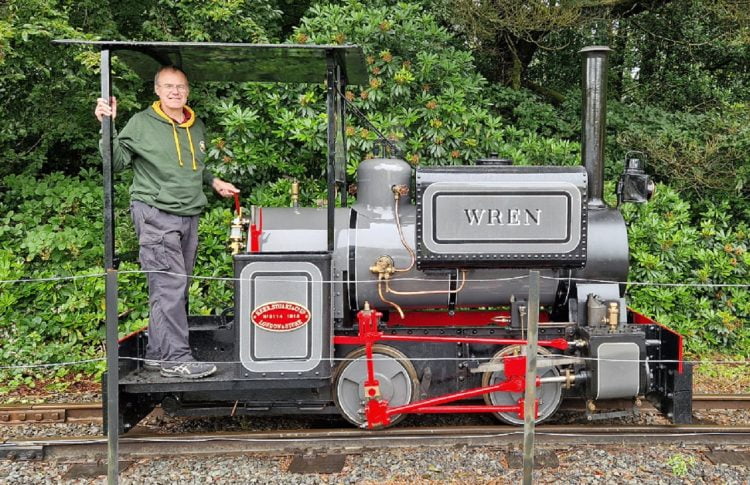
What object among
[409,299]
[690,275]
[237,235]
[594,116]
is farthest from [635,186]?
[237,235]

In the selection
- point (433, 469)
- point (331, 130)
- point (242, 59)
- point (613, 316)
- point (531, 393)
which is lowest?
point (433, 469)

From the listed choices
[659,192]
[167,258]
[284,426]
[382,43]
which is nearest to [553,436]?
[284,426]

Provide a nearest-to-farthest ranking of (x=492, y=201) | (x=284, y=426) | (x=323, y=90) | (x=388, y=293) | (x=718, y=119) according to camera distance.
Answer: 1. (x=492, y=201)
2. (x=388, y=293)
3. (x=284, y=426)
4. (x=323, y=90)
5. (x=718, y=119)

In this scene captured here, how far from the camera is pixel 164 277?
158 inches

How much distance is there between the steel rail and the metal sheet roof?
235 cm

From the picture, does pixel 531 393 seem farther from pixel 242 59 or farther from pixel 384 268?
pixel 242 59

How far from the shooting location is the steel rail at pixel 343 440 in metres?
3.99

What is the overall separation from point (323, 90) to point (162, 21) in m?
1.98

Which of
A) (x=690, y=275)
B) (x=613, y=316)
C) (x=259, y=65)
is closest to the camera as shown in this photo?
(x=613, y=316)

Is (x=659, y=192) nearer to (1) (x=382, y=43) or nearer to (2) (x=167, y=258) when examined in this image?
(1) (x=382, y=43)

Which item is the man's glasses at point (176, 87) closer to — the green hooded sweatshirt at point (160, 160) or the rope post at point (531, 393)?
the green hooded sweatshirt at point (160, 160)

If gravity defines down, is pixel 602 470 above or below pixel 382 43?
below

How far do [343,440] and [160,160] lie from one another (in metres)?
2.05

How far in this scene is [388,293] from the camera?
4332mm
